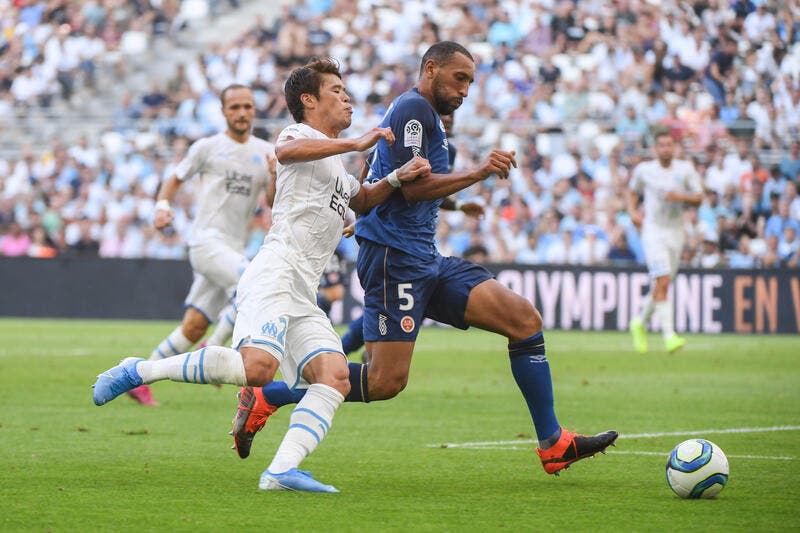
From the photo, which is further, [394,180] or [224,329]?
[224,329]

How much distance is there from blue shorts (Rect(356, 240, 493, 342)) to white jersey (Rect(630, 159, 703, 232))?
10739 millimetres

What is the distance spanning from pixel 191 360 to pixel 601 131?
65.7 feet

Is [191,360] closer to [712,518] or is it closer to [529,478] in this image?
[529,478]

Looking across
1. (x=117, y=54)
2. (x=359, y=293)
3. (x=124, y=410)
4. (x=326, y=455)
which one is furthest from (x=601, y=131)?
(x=326, y=455)

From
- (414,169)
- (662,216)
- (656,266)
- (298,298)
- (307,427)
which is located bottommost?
(307,427)

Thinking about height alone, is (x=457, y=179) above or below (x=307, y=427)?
above

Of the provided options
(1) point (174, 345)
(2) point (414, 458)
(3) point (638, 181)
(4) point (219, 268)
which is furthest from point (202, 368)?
(3) point (638, 181)

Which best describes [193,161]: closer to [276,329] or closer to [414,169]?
[414,169]

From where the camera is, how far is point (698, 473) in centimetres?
664

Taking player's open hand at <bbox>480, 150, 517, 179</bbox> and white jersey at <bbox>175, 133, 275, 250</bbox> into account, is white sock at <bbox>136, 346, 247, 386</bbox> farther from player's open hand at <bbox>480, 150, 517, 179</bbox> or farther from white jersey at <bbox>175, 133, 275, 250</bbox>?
white jersey at <bbox>175, 133, 275, 250</bbox>

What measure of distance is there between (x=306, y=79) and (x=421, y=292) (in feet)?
4.54

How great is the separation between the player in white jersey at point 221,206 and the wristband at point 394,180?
423 centimetres

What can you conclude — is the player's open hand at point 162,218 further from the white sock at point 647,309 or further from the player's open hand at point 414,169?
the white sock at point 647,309

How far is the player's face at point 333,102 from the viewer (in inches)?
282
